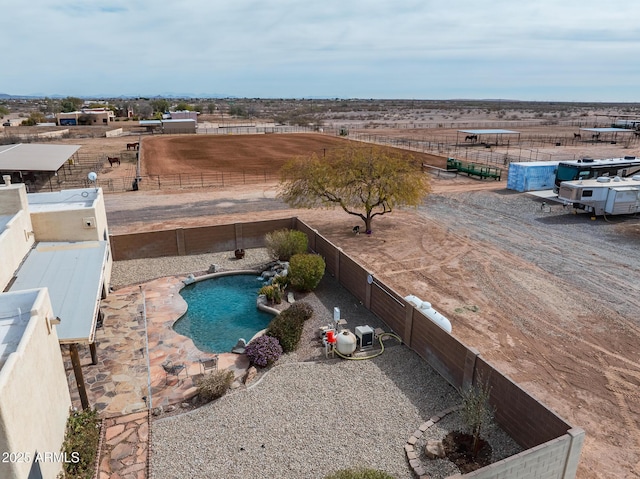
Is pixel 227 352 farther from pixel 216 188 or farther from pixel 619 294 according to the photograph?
pixel 216 188

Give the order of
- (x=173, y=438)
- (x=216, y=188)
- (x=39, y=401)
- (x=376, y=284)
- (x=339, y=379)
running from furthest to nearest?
(x=216, y=188), (x=376, y=284), (x=339, y=379), (x=173, y=438), (x=39, y=401)

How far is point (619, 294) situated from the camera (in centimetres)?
1822

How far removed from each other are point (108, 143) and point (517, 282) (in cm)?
6557

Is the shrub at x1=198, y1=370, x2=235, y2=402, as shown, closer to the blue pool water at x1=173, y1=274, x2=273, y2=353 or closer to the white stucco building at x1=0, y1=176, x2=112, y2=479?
the white stucco building at x1=0, y1=176, x2=112, y2=479

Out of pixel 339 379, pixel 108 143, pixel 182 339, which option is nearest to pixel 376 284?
pixel 339 379

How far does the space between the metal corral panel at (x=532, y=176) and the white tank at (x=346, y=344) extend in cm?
2860

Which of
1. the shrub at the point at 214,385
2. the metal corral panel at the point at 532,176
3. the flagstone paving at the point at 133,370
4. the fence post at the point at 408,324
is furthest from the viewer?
the metal corral panel at the point at 532,176

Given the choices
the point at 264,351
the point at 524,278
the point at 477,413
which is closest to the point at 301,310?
the point at 264,351

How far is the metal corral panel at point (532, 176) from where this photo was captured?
120 feet

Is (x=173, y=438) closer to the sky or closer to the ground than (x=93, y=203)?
closer to the ground

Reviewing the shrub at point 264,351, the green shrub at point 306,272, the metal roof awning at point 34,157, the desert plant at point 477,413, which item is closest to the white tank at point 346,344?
the shrub at point 264,351

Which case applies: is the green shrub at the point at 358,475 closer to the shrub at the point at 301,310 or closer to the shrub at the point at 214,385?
the shrub at the point at 214,385

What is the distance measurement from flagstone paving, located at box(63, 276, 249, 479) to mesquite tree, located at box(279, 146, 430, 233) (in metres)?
10.3

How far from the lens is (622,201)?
93.9 ft
